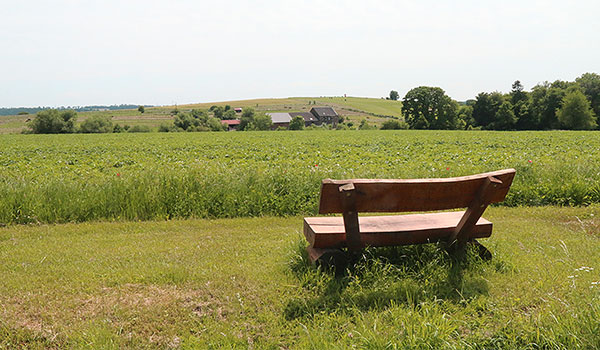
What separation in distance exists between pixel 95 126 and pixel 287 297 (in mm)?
70396

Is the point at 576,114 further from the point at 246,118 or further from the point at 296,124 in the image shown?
the point at 246,118

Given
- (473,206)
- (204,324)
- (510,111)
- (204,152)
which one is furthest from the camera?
(510,111)

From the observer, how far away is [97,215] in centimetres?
702

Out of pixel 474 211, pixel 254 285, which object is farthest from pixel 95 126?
pixel 474 211

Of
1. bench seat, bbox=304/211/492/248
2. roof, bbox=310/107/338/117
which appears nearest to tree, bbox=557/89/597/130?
roof, bbox=310/107/338/117

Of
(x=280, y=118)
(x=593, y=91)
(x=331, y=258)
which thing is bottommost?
(x=331, y=258)

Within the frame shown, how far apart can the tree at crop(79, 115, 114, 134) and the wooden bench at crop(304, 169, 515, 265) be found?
69644 mm

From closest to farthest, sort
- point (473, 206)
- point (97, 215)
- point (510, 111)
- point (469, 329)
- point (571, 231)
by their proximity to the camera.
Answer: point (469, 329), point (473, 206), point (571, 231), point (97, 215), point (510, 111)

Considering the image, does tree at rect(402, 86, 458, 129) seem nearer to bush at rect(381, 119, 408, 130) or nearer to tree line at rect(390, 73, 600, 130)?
tree line at rect(390, 73, 600, 130)

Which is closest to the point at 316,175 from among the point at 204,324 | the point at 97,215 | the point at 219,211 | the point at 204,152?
the point at 219,211

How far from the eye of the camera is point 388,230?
3938 mm

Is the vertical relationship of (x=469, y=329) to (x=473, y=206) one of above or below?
below

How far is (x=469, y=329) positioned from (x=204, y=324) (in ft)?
6.47

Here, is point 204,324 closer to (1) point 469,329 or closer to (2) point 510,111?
(1) point 469,329
